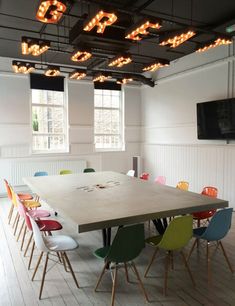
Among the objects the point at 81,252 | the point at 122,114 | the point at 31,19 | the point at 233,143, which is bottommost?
the point at 81,252

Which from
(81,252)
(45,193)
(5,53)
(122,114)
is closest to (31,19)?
(5,53)

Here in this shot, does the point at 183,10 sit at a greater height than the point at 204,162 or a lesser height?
greater

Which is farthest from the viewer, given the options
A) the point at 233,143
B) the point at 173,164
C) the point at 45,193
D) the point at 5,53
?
the point at 173,164

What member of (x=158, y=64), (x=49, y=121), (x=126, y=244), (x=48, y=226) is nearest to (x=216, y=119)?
(x=158, y=64)

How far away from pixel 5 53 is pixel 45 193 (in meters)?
4.79

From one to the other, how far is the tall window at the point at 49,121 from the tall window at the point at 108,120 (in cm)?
106

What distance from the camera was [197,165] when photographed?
258 inches

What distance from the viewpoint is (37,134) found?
770 cm

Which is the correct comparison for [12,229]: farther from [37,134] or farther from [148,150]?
[148,150]

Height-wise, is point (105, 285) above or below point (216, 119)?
below

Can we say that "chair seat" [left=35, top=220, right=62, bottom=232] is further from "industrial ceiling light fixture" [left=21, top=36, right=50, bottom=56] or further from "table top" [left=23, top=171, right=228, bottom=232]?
"industrial ceiling light fixture" [left=21, top=36, right=50, bottom=56]

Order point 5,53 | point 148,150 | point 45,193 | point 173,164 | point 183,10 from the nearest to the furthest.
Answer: point 45,193 → point 183,10 → point 5,53 → point 173,164 → point 148,150

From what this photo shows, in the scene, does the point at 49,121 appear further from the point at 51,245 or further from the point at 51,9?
the point at 51,245

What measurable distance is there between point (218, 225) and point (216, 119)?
3.48 m
